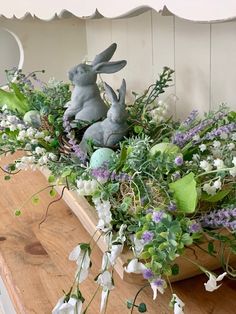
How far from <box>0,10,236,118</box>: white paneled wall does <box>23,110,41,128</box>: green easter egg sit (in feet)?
1.08

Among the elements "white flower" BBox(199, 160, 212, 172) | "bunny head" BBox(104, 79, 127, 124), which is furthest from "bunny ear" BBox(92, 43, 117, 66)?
"white flower" BBox(199, 160, 212, 172)

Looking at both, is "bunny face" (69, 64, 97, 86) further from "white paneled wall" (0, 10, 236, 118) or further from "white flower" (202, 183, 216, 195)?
"white flower" (202, 183, 216, 195)

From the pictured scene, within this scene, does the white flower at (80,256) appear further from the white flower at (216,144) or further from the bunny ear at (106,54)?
the bunny ear at (106,54)

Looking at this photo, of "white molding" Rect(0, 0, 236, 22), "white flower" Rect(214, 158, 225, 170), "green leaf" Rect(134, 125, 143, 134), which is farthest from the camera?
"green leaf" Rect(134, 125, 143, 134)

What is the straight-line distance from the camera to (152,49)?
3.78 ft

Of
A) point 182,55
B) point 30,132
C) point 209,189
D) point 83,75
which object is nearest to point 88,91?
point 83,75

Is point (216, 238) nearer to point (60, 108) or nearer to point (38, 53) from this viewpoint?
point (60, 108)

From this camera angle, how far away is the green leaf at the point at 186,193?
60 centimetres

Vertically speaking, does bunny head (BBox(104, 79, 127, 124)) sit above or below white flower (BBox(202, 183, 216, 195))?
above

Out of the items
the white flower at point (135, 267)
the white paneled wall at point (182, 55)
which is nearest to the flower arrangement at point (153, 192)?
the white flower at point (135, 267)

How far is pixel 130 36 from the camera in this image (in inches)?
48.7

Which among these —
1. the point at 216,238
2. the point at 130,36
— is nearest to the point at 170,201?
the point at 216,238

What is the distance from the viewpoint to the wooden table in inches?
25.8

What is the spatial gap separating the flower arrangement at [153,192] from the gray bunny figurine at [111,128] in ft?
0.06
